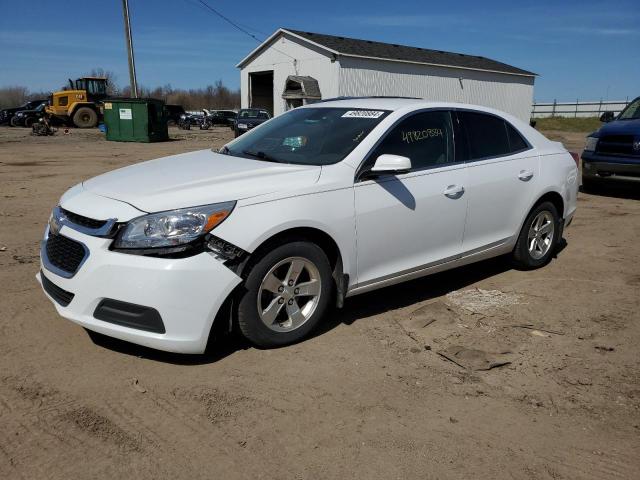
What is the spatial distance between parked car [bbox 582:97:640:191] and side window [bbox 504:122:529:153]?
5533 mm

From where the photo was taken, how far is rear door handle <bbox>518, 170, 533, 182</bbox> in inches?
196

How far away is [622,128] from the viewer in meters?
9.86

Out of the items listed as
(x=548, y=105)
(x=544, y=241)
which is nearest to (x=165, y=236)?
(x=544, y=241)

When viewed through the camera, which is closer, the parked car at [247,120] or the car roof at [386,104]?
the car roof at [386,104]

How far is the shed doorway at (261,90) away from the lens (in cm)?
3700

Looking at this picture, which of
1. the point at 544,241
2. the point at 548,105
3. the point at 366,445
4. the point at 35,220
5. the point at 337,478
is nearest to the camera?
the point at 337,478

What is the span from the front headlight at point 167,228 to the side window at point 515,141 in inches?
123

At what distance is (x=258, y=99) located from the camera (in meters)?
37.8

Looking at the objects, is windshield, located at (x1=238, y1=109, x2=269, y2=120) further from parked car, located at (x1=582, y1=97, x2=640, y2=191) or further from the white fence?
the white fence

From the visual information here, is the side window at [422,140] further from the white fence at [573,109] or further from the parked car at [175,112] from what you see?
the white fence at [573,109]

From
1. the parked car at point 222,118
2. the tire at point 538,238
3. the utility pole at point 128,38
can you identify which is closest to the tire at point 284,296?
the tire at point 538,238

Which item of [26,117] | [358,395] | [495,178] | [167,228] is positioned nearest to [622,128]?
[495,178]

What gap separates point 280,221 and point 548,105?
209 feet

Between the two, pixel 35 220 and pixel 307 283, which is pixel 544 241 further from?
pixel 35 220
